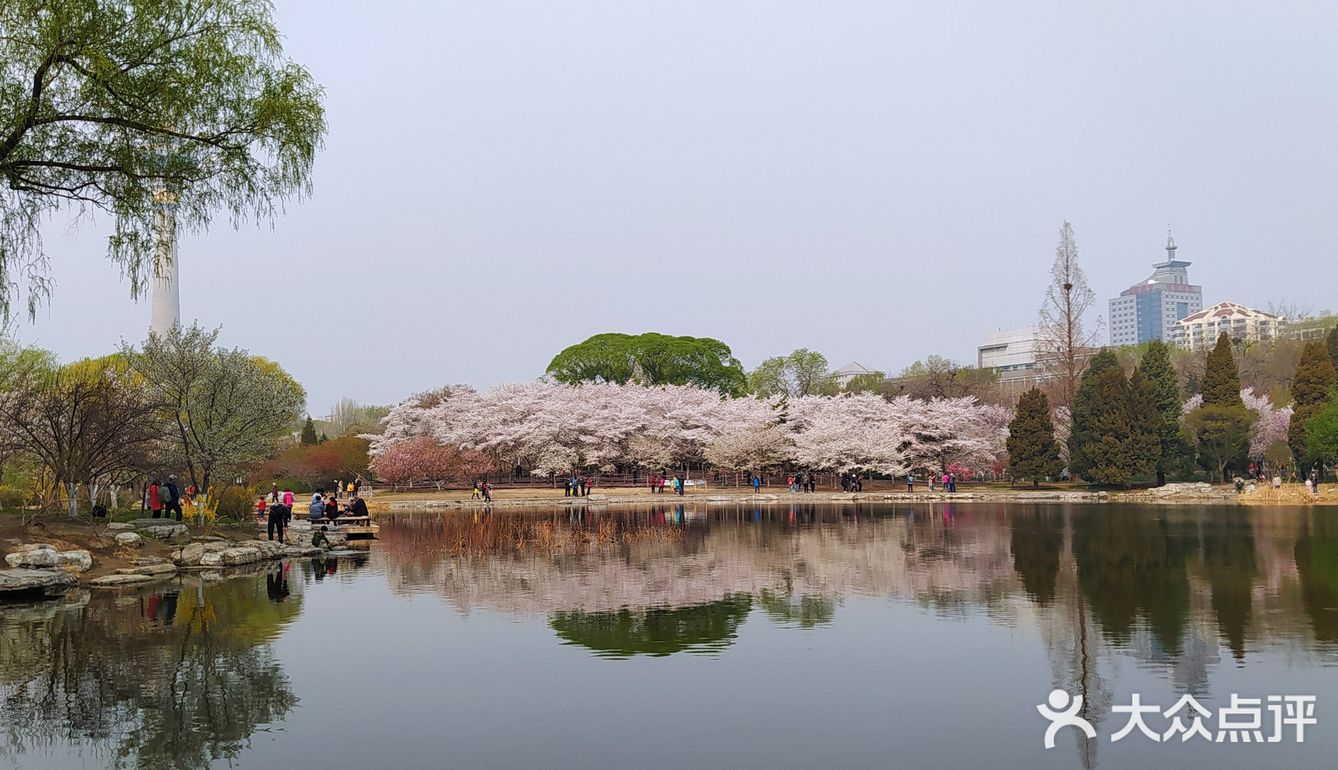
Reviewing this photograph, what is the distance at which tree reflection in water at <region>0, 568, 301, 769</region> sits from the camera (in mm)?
9125

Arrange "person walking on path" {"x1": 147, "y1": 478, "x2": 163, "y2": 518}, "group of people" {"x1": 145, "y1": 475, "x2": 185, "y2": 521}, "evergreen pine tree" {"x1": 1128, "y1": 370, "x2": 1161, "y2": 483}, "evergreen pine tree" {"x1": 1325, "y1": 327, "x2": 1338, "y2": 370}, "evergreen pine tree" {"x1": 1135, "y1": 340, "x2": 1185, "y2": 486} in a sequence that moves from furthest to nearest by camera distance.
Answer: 1. "evergreen pine tree" {"x1": 1325, "y1": 327, "x2": 1338, "y2": 370}
2. "evergreen pine tree" {"x1": 1135, "y1": 340, "x2": 1185, "y2": 486}
3. "evergreen pine tree" {"x1": 1128, "y1": 370, "x2": 1161, "y2": 483}
4. "person walking on path" {"x1": 147, "y1": 478, "x2": 163, "y2": 518}
5. "group of people" {"x1": 145, "y1": 475, "x2": 185, "y2": 521}

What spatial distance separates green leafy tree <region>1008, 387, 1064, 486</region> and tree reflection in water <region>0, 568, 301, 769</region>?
48208mm

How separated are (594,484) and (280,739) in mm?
57228

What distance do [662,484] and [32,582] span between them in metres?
45.1

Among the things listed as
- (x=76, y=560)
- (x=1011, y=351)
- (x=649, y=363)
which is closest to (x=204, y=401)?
(x=76, y=560)

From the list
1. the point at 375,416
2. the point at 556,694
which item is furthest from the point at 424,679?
the point at 375,416

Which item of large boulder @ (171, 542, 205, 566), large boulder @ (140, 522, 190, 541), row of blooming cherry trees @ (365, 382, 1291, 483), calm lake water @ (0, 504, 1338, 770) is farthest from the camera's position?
row of blooming cherry trees @ (365, 382, 1291, 483)

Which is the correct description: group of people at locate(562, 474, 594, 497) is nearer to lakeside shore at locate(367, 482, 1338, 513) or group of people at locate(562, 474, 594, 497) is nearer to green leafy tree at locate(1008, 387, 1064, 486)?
lakeside shore at locate(367, 482, 1338, 513)

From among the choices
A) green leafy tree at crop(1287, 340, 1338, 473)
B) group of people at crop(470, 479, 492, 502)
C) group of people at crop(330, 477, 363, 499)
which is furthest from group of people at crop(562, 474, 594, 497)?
green leafy tree at crop(1287, 340, 1338, 473)

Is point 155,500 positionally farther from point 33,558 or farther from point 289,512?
point 33,558

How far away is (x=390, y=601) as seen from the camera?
17.9 m

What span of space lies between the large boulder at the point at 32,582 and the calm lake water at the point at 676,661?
532mm

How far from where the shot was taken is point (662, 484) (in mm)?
61438

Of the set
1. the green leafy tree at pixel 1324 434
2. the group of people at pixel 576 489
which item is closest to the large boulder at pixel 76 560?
the group of people at pixel 576 489
